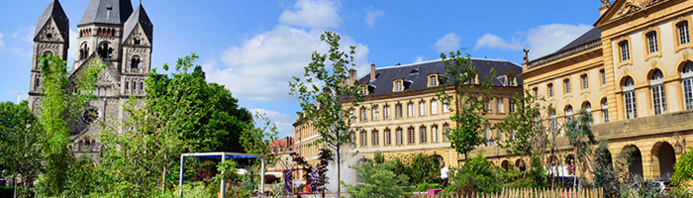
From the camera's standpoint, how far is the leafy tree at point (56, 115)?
1061cm

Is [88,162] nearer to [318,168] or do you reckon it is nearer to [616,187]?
[318,168]

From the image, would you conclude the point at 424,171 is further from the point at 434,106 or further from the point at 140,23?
the point at 140,23

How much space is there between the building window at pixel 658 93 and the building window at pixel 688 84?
118 cm

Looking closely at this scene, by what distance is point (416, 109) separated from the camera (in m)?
53.4

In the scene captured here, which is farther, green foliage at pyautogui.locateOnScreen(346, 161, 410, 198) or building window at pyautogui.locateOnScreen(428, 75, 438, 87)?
building window at pyautogui.locateOnScreen(428, 75, 438, 87)

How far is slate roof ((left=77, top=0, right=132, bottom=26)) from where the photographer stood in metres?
82.9

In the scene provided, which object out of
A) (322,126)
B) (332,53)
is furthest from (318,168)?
(332,53)

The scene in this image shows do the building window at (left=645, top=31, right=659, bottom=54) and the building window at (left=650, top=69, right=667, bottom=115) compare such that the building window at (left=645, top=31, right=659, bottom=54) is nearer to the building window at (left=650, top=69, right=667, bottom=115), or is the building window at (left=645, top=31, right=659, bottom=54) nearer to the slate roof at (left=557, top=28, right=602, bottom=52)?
the building window at (left=650, top=69, right=667, bottom=115)

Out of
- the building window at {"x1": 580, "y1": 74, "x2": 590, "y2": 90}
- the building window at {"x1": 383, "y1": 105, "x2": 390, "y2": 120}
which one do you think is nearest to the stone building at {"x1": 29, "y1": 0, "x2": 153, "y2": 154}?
the building window at {"x1": 383, "y1": 105, "x2": 390, "y2": 120}

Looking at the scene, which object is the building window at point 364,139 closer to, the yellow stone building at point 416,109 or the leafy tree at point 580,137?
the yellow stone building at point 416,109

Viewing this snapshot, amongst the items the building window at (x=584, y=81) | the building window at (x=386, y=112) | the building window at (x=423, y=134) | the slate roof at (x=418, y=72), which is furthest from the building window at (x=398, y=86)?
the building window at (x=584, y=81)

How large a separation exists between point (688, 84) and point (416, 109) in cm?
2848

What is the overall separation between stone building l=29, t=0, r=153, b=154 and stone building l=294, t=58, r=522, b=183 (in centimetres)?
3395

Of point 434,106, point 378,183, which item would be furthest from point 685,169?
point 434,106
